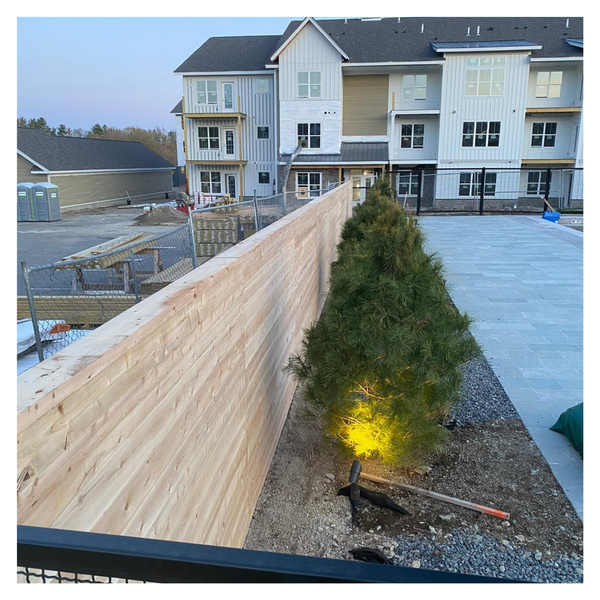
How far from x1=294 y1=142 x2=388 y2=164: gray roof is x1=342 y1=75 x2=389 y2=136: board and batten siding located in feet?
2.97

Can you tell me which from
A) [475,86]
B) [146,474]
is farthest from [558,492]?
[475,86]

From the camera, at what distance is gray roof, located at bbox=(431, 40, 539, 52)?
30703mm

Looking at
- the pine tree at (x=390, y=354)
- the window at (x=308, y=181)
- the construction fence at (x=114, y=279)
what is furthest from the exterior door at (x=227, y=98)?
the pine tree at (x=390, y=354)

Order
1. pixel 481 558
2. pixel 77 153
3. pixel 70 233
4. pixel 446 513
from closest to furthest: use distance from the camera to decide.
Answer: pixel 481 558, pixel 446 513, pixel 70 233, pixel 77 153

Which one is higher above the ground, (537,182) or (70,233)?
(537,182)

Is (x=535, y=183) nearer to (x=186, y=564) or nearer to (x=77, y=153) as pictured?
(x=77, y=153)

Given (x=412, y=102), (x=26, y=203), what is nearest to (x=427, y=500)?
(x=412, y=102)

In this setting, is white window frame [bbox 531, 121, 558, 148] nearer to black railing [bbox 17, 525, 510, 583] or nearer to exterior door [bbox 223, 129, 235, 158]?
exterior door [bbox 223, 129, 235, 158]

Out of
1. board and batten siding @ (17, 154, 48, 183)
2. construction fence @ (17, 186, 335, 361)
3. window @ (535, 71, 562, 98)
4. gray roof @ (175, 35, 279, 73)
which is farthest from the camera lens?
board and batten siding @ (17, 154, 48, 183)

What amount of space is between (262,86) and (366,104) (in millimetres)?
7190

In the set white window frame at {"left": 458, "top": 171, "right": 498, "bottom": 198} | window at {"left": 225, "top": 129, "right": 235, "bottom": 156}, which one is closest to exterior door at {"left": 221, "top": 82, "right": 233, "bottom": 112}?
window at {"left": 225, "top": 129, "right": 235, "bottom": 156}

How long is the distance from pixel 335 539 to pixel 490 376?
3797 mm

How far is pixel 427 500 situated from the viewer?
4.82 meters
